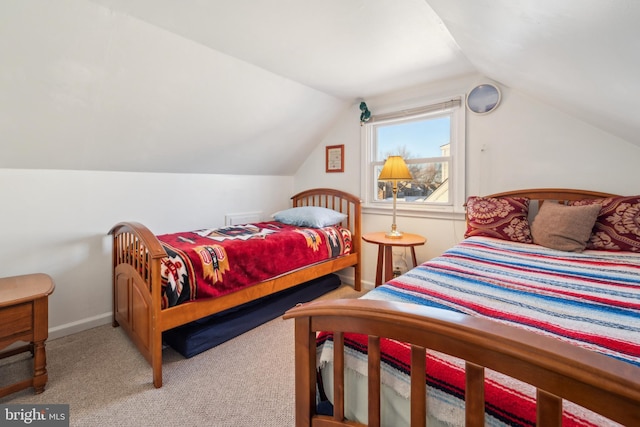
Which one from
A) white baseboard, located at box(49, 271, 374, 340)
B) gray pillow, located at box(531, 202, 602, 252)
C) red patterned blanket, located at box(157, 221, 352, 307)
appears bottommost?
white baseboard, located at box(49, 271, 374, 340)

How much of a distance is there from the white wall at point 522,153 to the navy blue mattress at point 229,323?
→ 122 centimetres

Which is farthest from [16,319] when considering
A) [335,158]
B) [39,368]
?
[335,158]

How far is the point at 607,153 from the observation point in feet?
7.08

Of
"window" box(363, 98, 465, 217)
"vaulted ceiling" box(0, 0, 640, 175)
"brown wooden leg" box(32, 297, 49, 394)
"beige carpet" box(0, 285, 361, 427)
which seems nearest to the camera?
"vaulted ceiling" box(0, 0, 640, 175)

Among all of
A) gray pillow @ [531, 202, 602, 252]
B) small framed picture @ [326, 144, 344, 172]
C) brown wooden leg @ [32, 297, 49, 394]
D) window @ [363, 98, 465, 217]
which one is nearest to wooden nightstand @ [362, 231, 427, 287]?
window @ [363, 98, 465, 217]

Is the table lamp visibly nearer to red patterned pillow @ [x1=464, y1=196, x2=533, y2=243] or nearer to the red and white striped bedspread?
red patterned pillow @ [x1=464, y1=196, x2=533, y2=243]

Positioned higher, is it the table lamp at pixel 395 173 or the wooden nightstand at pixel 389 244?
the table lamp at pixel 395 173

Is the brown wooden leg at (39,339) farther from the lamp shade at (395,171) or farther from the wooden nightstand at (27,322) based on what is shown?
the lamp shade at (395,171)

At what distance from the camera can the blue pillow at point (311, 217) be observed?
314 centimetres

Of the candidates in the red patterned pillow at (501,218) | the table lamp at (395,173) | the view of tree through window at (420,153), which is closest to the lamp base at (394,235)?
the table lamp at (395,173)

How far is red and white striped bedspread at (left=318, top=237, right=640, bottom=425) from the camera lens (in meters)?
0.71

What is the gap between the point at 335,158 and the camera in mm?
3650

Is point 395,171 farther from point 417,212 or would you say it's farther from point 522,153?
point 522,153

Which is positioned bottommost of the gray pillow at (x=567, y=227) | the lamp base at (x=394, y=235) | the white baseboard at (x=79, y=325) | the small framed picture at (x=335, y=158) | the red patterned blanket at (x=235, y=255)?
the white baseboard at (x=79, y=325)
